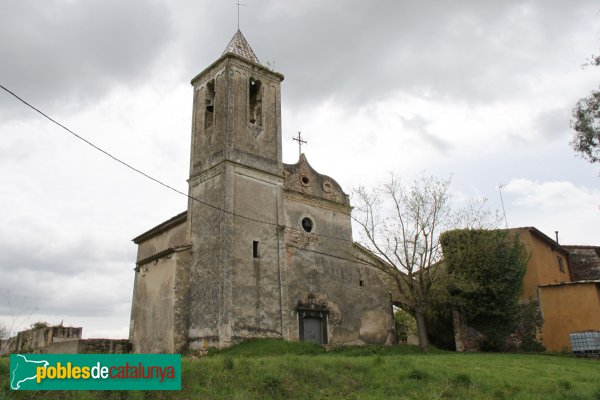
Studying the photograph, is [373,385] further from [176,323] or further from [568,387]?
[176,323]

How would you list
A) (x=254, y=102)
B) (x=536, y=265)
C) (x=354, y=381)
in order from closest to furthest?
(x=354, y=381), (x=254, y=102), (x=536, y=265)

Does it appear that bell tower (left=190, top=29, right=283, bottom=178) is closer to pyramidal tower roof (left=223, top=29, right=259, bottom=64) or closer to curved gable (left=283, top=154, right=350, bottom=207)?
pyramidal tower roof (left=223, top=29, right=259, bottom=64)

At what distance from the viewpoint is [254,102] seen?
24812mm

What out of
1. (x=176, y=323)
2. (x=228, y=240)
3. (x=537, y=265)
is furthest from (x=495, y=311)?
(x=176, y=323)

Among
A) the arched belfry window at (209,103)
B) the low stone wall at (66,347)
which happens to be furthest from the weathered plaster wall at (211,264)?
the low stone wall at (66,347)

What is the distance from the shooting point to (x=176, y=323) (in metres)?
20.4

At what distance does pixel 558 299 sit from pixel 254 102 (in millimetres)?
17460

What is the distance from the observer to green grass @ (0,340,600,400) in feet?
34.3

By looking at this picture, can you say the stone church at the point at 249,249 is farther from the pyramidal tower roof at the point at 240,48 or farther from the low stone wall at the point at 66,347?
the low stone wall at the point at 66,347

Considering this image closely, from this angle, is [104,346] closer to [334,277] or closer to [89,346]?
[89,346]

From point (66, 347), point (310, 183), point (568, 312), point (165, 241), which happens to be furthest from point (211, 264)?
point (568, 312)

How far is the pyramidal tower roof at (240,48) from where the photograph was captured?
2489 cm

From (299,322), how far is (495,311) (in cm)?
922

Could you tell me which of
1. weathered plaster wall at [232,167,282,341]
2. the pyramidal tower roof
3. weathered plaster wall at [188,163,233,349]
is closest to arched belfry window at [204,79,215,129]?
the pyramidal tower roof
